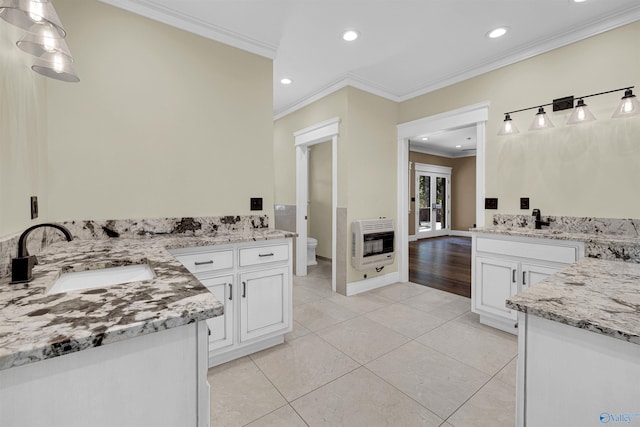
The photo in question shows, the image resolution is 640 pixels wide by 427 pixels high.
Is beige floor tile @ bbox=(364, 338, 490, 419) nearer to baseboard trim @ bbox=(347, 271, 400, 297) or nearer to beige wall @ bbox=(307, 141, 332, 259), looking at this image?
baseboard trim @ bbox=(347, 271, 400, 297)

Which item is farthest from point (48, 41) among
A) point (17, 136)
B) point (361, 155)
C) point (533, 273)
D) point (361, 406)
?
point (533, 273)

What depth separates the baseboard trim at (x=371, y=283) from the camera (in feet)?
11.1

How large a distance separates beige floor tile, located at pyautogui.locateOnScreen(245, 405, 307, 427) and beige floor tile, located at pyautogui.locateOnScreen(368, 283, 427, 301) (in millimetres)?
1981

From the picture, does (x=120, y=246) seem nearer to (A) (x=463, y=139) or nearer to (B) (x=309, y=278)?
(B) (x=309, y=278)

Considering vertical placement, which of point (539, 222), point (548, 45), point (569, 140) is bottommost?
point (539, 222)

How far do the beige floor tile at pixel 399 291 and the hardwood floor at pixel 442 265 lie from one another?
0.24 metres

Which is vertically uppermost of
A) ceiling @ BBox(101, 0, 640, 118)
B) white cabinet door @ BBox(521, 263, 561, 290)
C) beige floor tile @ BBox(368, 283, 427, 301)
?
ceiling @ BBox(101, 0, 640, 118)

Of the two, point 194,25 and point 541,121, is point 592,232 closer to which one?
point 541,121

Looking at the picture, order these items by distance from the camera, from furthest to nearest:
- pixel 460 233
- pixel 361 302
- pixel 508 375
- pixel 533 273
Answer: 1. pixel 460 233
2. pixel 361 302
3. pixel 533 273
4. pixel 508 375

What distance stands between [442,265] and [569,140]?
9.42ft

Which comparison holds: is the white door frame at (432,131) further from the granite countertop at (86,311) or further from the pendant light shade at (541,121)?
the granite countertop at (86,311)

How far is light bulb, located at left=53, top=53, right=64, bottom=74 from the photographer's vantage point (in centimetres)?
117

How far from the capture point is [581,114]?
215 centimetres

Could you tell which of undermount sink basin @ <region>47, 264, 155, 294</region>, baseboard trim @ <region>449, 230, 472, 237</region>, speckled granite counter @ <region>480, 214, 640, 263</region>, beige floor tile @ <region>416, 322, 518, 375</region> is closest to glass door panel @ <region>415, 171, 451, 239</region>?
baseboard trim @ <region>449, 230, 472, 237</region>
